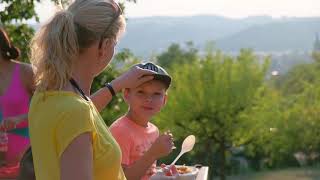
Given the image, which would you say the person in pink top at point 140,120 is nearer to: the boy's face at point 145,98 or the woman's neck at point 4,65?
the boy's face at point 145,98

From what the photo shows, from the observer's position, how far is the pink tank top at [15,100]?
2986 millimetres

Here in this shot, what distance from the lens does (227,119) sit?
22.6 m

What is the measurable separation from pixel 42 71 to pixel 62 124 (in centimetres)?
16

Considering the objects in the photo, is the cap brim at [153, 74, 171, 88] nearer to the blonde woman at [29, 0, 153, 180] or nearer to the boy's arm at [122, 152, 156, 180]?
the boy's arm at [122, 152, 156, 180]

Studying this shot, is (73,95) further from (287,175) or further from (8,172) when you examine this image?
(287,175)

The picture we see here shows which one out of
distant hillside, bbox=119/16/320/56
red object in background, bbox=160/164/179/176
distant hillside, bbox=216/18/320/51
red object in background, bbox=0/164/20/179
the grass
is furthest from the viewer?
distant hillside, bbox=216/18/320/51

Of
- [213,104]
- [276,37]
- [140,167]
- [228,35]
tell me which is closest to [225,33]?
[228,35]

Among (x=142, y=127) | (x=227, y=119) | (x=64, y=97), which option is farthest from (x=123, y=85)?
(x=227, y=119)

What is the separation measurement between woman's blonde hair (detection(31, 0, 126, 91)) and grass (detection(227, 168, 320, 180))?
2437cm

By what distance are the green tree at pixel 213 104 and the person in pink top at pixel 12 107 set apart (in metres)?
18.6

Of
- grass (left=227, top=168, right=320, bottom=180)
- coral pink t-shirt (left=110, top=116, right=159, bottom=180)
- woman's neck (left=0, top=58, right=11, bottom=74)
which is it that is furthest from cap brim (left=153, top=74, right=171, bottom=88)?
grass (left=227, top=168, right=320, bottom=180)

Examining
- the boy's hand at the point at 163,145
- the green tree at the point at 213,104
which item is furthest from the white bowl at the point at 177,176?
the green tree at the point at 213,104

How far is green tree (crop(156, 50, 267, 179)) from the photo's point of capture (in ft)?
73.2

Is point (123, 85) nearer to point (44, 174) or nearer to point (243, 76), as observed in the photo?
point (44, 174)
